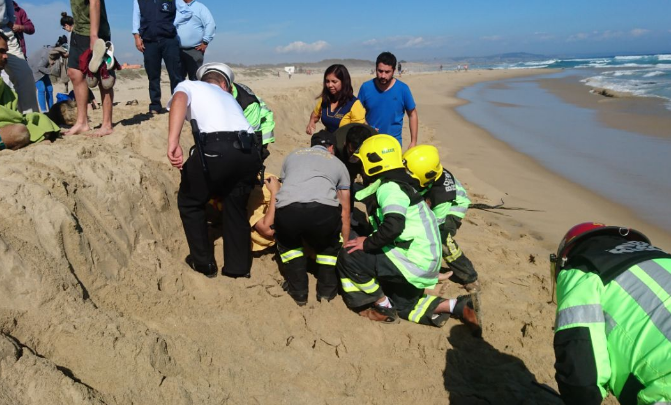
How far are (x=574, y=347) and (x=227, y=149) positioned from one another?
2.42 meters

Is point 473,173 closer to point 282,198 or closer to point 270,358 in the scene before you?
point 282,198

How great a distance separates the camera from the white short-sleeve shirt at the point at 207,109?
3344mm

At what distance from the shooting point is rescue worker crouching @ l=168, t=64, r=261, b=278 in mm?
3338

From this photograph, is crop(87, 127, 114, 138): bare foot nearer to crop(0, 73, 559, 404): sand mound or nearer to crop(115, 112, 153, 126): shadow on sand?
crop(115, 112, 153, 126): shadow on sand

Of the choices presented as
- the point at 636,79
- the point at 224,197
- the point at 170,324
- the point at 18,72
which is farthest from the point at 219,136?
the point at 636,79

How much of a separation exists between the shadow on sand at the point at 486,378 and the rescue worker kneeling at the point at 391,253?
19 centimetres

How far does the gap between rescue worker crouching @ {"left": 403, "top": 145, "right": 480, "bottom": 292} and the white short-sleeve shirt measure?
1478 millimetres

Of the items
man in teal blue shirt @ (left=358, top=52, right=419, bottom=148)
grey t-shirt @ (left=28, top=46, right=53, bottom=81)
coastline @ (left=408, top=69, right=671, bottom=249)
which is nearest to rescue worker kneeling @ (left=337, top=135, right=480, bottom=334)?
man in teal blue shirt @ (left=358, top=52, right=419, bottom=148)

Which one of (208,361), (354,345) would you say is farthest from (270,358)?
(354,345)

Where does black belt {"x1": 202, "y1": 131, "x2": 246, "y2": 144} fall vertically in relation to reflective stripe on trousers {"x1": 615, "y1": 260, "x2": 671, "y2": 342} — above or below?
A: above

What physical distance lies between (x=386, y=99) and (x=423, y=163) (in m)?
1.29

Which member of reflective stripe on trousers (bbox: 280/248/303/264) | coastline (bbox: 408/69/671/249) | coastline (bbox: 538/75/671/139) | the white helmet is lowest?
coastline (bbox: 408/69/671/249)

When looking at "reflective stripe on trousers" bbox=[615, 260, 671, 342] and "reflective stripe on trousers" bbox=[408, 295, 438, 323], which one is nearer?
"reflective stripe on trousers" bbox=[615, 260, 671, 342]

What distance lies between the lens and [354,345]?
344cm
